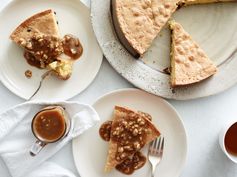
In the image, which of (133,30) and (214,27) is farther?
(214,27)

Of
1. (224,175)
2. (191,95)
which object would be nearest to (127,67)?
(191,95)

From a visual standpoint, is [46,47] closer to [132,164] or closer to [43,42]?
[43,42]

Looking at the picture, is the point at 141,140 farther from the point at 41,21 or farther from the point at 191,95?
the point at 41,21

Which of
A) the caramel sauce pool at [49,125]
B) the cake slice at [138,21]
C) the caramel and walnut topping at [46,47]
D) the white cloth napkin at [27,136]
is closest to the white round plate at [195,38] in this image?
the cake slice at [138,21]

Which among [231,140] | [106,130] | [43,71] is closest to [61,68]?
[43,71]

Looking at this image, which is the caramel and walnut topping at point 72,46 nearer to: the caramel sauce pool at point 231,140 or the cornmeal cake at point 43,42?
the cornmeal cake at point 43,42
